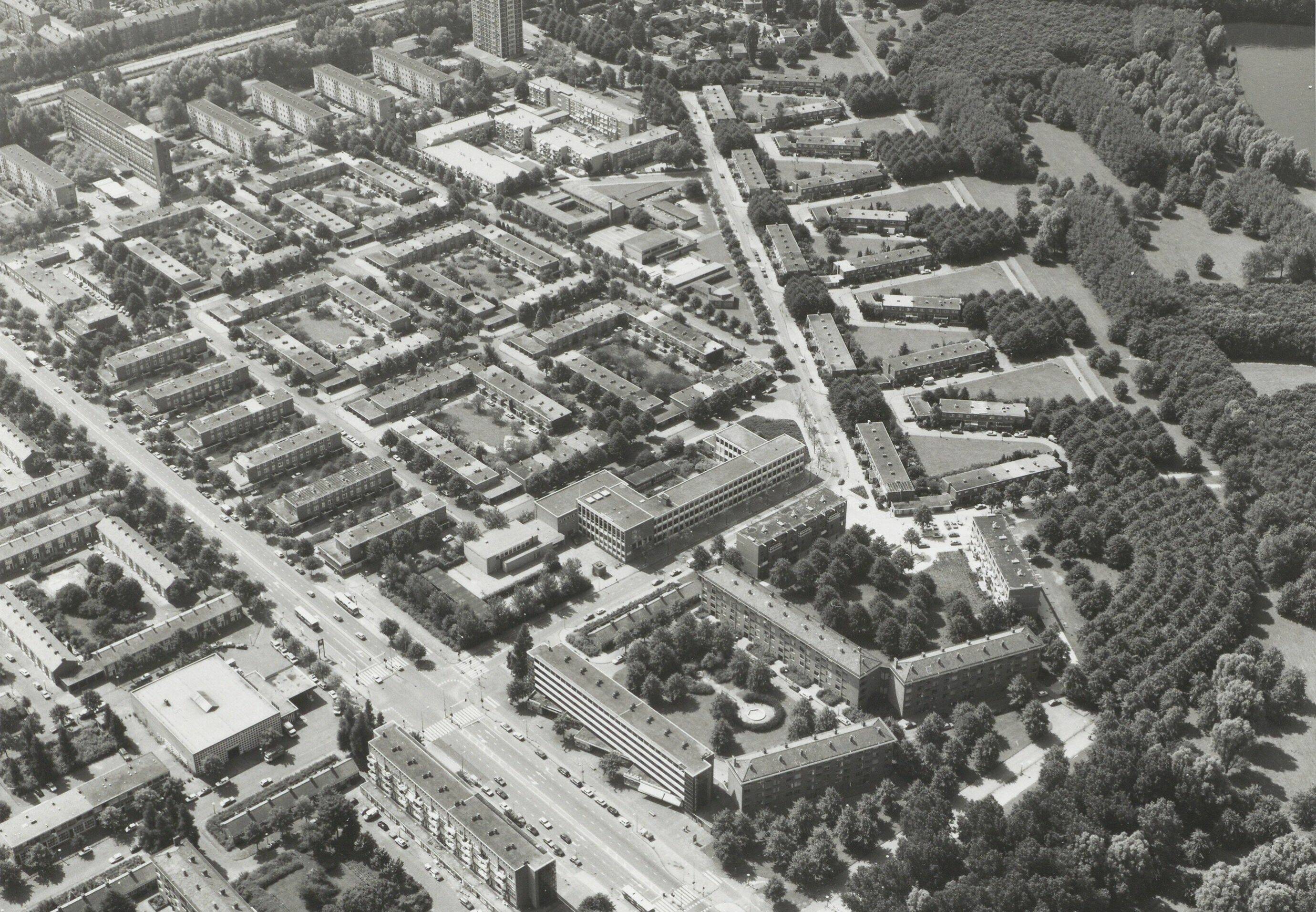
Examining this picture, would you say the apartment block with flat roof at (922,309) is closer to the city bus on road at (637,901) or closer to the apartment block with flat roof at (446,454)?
the apartment block with flat roof at (446,454)

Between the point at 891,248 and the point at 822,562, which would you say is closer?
the point at 822,562

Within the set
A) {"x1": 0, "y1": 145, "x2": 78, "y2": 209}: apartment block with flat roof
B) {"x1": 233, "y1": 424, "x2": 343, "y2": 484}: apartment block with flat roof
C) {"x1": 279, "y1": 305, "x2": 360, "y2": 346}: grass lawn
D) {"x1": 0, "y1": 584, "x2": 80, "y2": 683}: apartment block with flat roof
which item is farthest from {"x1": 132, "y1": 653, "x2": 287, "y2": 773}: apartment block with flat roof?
{"x1": 0, "y1": 145, "x2": 78, "y2": 209}: apartment block with flat roof

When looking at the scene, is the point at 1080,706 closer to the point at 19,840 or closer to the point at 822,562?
the point at 822,562

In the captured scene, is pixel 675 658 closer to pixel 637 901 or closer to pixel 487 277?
pixel 637 901

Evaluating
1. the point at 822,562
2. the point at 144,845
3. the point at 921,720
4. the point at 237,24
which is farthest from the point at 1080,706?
the point at 237,24

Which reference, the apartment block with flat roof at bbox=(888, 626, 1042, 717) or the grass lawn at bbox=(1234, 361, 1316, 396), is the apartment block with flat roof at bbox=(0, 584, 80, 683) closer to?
the apartment block with flat roof at bbox=(888, 626, 1042, 717)

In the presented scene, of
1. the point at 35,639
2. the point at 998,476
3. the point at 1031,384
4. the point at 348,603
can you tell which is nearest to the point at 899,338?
the point at 1031,384
